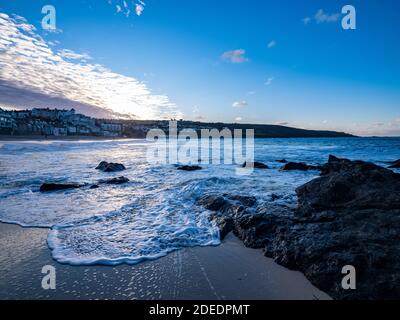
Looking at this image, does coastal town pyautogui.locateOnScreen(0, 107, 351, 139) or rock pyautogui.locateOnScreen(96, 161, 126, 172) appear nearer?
rock pyautogui.locateOnScreen(96, 161, 126, 172)

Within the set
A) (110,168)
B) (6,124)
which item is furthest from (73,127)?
(110,168)

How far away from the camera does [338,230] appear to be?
11.6ft

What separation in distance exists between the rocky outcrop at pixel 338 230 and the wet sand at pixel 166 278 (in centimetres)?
28

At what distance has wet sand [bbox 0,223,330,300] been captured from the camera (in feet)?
8.76

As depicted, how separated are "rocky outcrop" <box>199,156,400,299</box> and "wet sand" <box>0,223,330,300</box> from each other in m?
0.28

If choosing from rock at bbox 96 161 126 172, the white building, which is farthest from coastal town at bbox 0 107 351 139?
rock at bbox 96 161 126 172

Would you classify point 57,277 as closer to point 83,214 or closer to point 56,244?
point 56,244

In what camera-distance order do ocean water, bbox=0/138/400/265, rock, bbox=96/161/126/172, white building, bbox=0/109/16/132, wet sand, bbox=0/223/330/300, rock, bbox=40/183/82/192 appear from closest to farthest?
wet sand, bbox=0/223/330/300 → ocean water, bbox=0/138/400/265 → rock, bbox=40/183/82/192 → rock, bbox=96/161/126/172 → white building, bbox=0/109/16/132

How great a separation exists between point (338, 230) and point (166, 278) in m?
2.76

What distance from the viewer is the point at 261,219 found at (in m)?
4.28

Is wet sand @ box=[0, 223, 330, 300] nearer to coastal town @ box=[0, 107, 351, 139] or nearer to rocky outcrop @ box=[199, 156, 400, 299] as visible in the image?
rocky outcrop @ box=[199, 156, 400, 299]

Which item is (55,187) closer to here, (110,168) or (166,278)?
(110,168)
